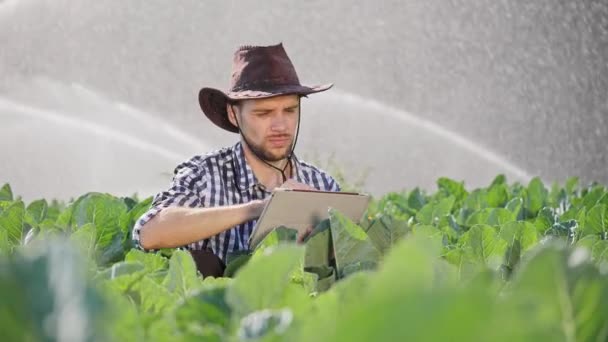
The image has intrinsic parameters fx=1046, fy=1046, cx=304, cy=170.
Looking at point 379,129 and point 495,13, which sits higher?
point 495,13

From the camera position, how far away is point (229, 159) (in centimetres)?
299

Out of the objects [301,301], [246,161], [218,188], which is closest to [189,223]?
[218,188]

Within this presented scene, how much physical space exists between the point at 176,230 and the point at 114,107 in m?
10.8

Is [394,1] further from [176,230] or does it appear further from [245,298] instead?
[245,298]

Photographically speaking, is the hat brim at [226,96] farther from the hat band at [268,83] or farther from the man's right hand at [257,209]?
the man's right hand at [257,209]

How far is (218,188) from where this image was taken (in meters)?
2.89

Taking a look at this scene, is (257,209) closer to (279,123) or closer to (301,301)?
(279,123)

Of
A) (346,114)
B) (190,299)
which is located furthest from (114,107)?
(190,299)

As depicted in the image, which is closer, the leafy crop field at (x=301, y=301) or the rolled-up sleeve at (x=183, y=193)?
the leafy crop field at (x=301, y=301)

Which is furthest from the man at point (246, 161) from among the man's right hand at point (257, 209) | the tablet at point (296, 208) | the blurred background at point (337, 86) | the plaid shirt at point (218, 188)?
the blurred background at point (337, 86)

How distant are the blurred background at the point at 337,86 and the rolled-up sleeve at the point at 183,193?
8.47 meters

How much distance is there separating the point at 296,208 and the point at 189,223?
0.46m

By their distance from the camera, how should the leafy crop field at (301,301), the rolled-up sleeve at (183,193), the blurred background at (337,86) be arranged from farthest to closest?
the blurred background at (337,86) < the rolled-up sleeve at (183,193) < the leafy crop field at (301,301)

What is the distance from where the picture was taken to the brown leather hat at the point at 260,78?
9.78 ft
